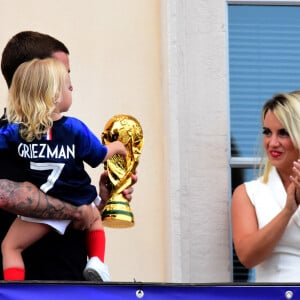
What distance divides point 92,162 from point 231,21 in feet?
4.71

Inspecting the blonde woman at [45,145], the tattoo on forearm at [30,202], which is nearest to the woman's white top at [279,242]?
the blonde woman at [45,145]

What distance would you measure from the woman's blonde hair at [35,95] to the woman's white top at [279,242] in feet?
3.48

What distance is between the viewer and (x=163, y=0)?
7.78 metres

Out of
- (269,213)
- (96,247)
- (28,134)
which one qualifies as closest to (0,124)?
(28,134)

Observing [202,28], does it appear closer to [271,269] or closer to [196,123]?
[196,123]

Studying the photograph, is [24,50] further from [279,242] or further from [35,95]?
[279,242]

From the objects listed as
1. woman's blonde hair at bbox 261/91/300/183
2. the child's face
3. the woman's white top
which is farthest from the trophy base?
woman's blonde hair at bbox 261/91/300/183

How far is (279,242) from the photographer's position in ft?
23.3

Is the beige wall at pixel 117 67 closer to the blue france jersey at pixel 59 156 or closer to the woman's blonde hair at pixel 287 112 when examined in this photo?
the woman's blonde hair at pixel 287 112

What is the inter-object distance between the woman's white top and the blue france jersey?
86cm

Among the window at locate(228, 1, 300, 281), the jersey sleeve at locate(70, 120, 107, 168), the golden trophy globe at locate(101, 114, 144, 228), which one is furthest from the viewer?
the window at locate(228, 1, 300, 281)

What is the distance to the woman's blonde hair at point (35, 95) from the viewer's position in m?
6.61

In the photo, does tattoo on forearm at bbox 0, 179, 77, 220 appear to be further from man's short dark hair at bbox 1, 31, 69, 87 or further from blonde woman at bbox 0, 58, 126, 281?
man's short dark hair at bbox 1, 31, 69, 87

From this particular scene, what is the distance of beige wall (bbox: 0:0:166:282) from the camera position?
7.64 meters
